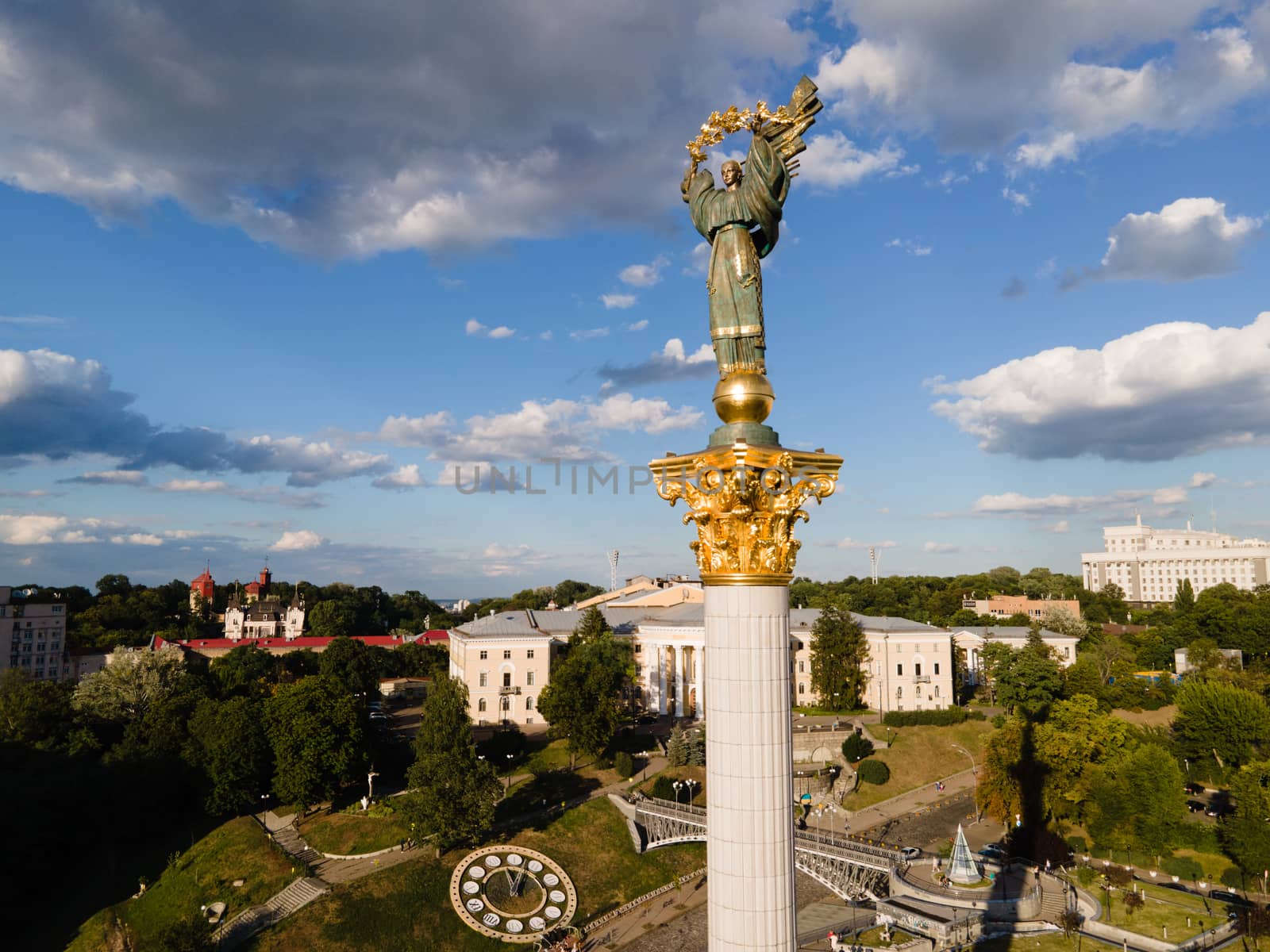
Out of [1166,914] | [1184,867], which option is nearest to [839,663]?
[1184,867]

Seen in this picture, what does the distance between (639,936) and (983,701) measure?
5821 centimetres

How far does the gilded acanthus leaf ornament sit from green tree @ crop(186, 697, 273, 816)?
59.2 metres

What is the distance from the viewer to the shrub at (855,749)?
73000 mm

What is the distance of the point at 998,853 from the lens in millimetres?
57781

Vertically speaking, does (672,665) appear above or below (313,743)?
above

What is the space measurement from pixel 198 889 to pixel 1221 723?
79.2 m

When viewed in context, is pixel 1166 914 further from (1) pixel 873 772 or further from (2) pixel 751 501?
(2) pixel 751 501

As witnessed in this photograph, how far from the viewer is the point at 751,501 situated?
15.4m

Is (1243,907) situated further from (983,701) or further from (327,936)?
(327,936)

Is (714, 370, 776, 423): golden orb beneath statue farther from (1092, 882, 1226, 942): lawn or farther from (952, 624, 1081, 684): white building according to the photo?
(952, 624, 1081, 684): white building

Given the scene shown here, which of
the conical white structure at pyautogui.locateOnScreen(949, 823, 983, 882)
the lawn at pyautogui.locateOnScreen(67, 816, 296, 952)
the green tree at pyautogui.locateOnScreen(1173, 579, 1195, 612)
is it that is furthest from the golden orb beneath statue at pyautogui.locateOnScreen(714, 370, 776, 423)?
the green tree at pyautogui.locateOnScreen(1173, 579, 1195, 612)

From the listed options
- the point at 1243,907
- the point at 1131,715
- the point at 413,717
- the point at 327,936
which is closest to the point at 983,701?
the point at 1131,715

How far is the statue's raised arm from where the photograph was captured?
16281mm

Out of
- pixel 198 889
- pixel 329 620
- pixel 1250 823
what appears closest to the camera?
pixel 1250 823
